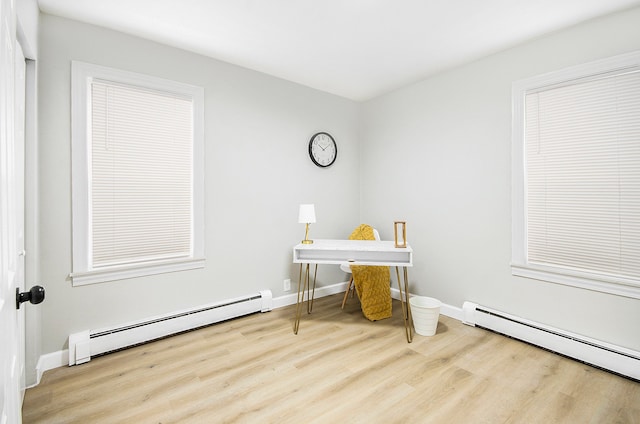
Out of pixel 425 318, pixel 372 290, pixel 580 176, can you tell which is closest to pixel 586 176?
pixel 580 176

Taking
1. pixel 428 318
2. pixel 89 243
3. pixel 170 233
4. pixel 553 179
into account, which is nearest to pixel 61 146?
A: pixel 89 243

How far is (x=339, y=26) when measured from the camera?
2350 millimetres

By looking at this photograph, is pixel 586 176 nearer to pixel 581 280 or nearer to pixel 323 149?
pixel 581 280

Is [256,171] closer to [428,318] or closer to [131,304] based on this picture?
[131,304]

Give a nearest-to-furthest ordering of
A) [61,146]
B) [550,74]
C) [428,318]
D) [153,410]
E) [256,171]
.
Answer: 1. [153,410]
2. [61,146]
3. [550,74]
4. [428,318]
5. [256,171]

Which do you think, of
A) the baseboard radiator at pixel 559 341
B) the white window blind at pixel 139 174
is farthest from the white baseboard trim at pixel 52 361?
the baseboard radiator at pixel 559 341

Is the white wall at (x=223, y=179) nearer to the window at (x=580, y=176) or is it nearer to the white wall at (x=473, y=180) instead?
the white wall at (x=473, y=180)

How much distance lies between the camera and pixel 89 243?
2330 mm

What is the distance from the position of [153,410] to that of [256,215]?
1868mm

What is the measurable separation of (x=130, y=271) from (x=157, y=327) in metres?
0.53

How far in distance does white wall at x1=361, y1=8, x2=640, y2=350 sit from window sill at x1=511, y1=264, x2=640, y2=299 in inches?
1.9

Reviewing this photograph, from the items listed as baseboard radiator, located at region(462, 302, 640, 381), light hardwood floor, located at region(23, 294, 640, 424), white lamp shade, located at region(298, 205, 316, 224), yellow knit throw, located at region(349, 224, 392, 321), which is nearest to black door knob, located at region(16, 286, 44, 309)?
light hardwood floor, located at region(23, 294, 640, 424)

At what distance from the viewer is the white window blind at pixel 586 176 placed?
212 centimetres

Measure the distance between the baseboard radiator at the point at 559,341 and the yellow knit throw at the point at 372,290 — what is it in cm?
77
